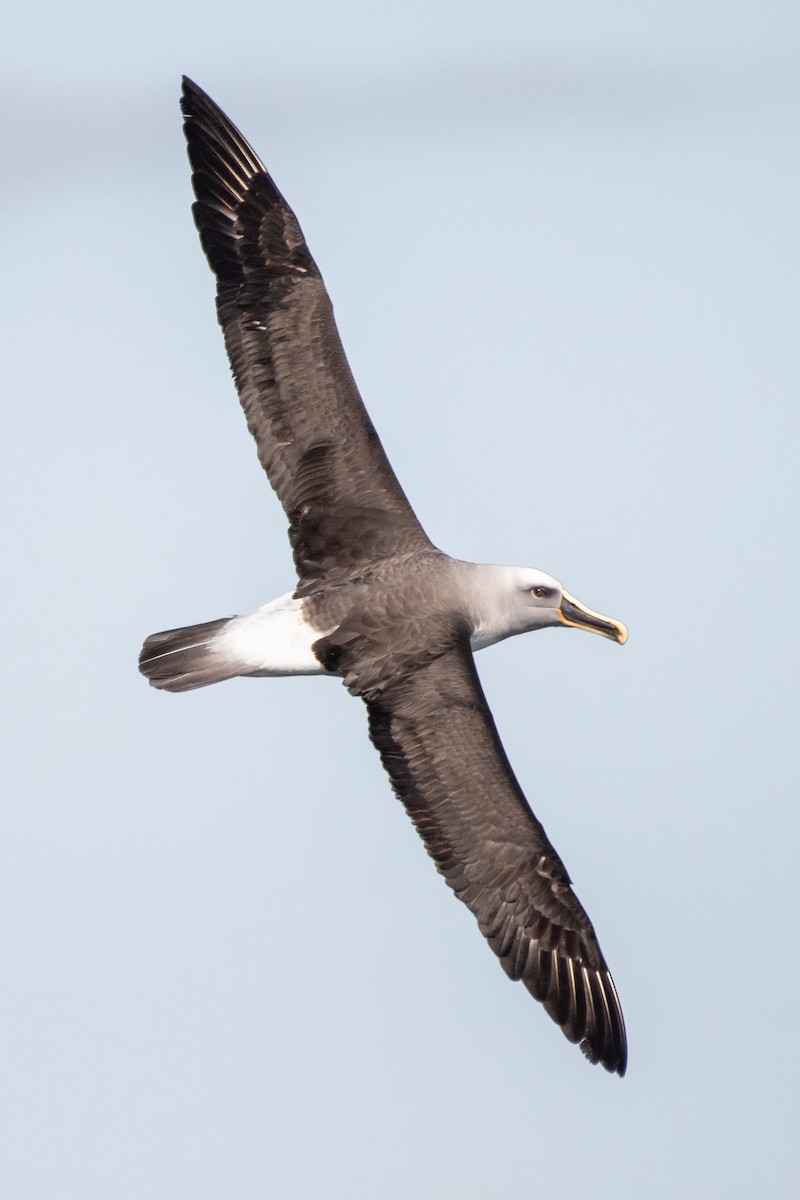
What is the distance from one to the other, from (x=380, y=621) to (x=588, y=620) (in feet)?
6.24

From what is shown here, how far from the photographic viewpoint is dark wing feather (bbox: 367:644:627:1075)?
44.8 feet

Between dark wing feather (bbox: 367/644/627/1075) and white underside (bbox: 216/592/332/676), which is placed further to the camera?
white underside (bbox: 216/592/332/676)

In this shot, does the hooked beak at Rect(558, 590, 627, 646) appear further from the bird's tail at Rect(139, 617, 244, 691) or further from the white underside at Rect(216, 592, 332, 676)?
the bird's tail at Rect(139, 617, 244, 691)

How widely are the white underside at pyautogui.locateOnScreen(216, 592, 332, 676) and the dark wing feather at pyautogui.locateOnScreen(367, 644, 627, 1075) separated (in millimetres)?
715

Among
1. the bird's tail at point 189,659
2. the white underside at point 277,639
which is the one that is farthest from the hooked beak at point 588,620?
the bird's tail at point 189,659

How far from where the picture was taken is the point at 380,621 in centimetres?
1384

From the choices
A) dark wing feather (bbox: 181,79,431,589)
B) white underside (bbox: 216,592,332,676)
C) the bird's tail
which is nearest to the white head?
dark wing feather (bbox: 181,79,431,589)

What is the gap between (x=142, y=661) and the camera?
48.4 ft

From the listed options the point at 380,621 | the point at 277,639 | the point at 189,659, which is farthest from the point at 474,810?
the point at 189,659

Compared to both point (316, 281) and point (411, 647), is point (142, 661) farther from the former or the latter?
point (316, 281)

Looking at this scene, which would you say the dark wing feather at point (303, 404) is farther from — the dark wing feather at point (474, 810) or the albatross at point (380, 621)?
the dark wing feather at point (474, 810)

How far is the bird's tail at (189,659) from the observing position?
14453 millimetres

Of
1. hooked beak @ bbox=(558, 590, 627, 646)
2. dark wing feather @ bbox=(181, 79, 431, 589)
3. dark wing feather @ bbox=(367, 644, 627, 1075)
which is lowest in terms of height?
dark wing feather @ bbox=(367, 644, 627, 1075)

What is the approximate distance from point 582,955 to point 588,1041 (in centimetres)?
68
